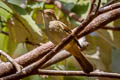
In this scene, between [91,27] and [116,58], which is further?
[116,58]

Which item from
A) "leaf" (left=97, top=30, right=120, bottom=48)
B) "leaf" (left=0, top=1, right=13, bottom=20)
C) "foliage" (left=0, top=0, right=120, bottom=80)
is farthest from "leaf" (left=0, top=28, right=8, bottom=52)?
"leaf" (left=97, top=30, right=120, bottom=48)

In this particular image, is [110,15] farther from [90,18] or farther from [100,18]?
[90,18]

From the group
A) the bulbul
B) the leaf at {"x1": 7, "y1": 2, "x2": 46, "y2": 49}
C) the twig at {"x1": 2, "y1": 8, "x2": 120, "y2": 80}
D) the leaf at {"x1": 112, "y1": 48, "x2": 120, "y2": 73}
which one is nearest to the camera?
the twig at {"x1": 2, "y1": 8, "x2": 120, "y2": 80}

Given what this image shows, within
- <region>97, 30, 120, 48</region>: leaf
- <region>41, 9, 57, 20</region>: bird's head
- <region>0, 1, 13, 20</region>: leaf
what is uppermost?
<region>0, 1, 13, 20</region>: leaf

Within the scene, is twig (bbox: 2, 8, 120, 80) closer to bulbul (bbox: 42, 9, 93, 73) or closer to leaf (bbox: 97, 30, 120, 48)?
bulbul (bbox: 42, 9, 93, 73)

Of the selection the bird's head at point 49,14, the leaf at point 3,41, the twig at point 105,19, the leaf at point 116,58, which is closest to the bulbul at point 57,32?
the bird's head at point 49,14

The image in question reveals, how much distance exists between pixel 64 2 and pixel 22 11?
375mm

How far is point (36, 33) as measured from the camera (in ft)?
4.08

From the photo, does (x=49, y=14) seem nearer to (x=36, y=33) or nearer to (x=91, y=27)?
(x=36, y=33)

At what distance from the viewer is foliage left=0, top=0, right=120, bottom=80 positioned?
1.25 metres

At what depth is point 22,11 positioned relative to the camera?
1267mm

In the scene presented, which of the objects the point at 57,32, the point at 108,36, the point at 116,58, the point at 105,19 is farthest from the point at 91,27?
the point at 116,58

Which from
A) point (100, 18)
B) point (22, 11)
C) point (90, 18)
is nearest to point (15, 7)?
point (22, 11)

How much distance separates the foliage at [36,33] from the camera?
125 centimetres
